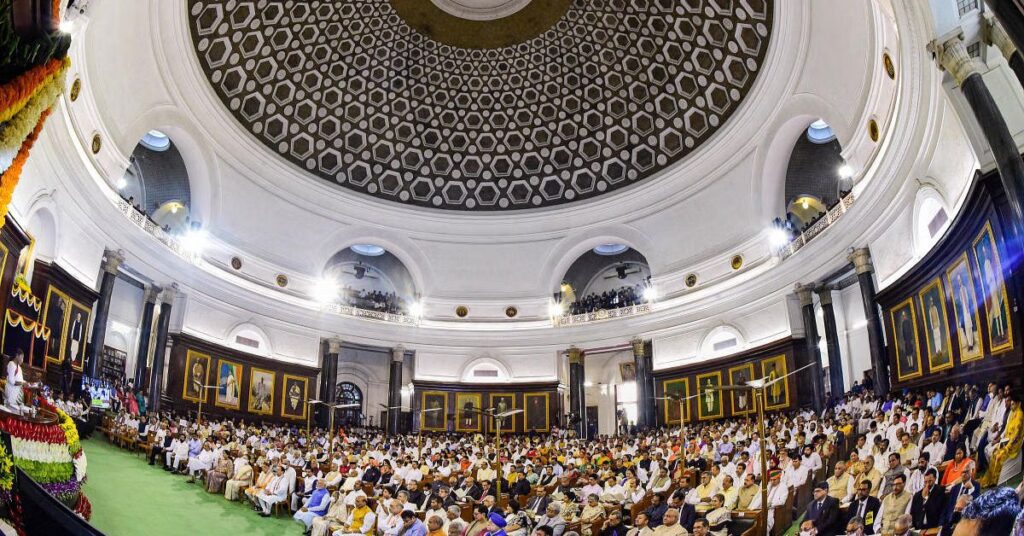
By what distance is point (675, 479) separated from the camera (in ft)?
43.8

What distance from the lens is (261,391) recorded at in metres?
25.5

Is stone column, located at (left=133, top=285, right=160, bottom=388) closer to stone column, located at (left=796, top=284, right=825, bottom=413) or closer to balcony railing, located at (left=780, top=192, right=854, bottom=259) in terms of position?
stone column, located at (left=796, top=284, right=825, bottom=413)

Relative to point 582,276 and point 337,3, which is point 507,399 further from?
point 337,3

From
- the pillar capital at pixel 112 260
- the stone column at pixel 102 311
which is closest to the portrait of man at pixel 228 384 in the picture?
the stone column at pixel 102 311

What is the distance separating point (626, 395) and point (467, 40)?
1822 cm

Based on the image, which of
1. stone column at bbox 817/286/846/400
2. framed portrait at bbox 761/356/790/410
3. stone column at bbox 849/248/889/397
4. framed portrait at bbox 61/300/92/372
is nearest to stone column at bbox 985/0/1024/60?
stone column at bbox 849/248/889/397

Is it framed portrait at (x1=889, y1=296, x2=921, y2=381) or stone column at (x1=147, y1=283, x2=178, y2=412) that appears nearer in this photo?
framed portrait at (x1=889, y1=296, x2=921, y2=381)

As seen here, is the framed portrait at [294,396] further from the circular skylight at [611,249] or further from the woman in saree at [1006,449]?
the woman in saree at [1006,449]

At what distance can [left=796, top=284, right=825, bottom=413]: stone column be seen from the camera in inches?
786

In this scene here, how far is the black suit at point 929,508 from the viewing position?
7.84 m

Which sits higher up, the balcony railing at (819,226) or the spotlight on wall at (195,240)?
the spotlight on wall at (195,240)

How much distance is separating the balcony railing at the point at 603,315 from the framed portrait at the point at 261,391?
11960 millimetres

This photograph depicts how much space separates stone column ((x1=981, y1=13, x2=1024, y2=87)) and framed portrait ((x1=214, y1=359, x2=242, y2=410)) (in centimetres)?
2316

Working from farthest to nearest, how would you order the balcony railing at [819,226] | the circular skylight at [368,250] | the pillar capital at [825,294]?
the circular skylight at [368,250] < the pillar capital at [825,294] < the balcony railing at [819,226]
